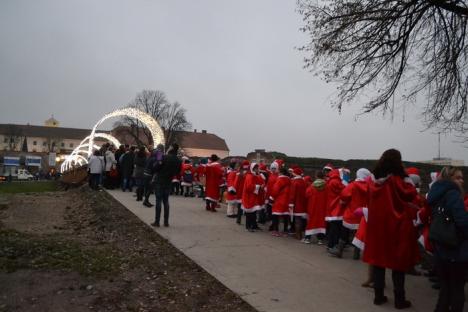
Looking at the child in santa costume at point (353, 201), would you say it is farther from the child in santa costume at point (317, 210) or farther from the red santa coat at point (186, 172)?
the red santa coat at point (186, 172)

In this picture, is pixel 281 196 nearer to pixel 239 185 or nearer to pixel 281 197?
pixel 281 197

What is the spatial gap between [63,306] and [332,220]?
5181 mm

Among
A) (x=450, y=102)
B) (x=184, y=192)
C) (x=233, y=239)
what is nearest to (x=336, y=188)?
(x=233, y=239)

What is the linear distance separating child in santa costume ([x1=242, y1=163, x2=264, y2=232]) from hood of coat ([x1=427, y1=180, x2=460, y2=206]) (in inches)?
238

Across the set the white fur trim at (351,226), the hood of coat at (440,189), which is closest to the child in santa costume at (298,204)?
the white fur trim at (351,226)

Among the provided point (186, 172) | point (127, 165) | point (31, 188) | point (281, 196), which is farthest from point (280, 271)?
point (31, 188)

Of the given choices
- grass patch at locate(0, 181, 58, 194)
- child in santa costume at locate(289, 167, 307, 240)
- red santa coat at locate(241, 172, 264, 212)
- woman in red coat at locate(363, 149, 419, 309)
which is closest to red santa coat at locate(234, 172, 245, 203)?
red santa coat at locate(241, 172, 264, 212)

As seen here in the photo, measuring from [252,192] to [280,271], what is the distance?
416cm

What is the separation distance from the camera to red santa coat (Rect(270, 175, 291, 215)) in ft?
34.9

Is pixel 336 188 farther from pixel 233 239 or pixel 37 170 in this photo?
pixel 37 170

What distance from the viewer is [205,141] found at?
111188mm

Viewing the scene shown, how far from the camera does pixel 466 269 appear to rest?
200 inches

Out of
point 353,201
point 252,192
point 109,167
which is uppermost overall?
point 109,167

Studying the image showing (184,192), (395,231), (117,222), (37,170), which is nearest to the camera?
(395,231)
